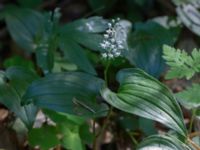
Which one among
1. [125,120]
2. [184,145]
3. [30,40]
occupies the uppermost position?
[184,145]

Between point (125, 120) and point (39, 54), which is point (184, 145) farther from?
point (39, 54)

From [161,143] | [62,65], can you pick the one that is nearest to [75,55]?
[62,65]

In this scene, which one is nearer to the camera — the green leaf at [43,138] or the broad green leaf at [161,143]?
the broad green leaf at [161,143]

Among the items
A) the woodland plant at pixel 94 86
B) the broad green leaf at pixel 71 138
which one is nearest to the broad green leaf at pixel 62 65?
the woodland plant at pixel 94 86

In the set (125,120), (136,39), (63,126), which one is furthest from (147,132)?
(136,39)

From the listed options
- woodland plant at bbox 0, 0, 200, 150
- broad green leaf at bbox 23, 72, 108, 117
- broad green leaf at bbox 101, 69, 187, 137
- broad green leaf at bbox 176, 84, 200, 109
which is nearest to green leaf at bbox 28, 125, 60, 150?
woodland plant at bbox 0, 0, 200, 150

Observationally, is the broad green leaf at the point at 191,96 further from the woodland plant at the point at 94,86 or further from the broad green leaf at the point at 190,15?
the broad green leaf at the point at 190,15

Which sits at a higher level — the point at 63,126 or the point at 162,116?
the point at 162,116
